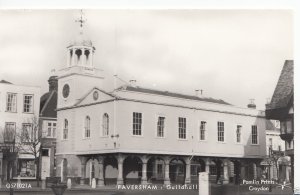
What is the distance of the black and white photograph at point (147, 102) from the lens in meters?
15.8

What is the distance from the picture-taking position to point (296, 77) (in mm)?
15422

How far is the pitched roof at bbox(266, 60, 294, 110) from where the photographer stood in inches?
615

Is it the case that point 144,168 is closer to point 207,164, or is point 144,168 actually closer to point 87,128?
point 207,164

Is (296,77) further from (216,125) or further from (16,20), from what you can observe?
(16,20)

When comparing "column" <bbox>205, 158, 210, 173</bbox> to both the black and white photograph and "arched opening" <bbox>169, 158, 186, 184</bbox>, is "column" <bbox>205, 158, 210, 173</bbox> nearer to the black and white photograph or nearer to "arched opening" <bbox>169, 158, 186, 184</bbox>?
the black and white photograph

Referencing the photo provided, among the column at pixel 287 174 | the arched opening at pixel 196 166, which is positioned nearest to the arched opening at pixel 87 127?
the arched opening at pixel 196 166

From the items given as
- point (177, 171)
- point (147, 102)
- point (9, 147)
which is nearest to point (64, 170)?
point (9, 147)

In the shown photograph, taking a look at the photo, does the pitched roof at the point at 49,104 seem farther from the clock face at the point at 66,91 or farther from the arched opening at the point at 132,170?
the arched opening at the point at 132,170

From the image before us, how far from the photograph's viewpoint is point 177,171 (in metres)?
17.0

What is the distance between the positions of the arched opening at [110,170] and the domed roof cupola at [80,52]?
84.0 inches

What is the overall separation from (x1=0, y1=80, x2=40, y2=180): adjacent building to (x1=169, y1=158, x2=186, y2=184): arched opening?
3063mm

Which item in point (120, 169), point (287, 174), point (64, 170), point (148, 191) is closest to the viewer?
point (287, 174)

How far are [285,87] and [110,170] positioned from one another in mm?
4292

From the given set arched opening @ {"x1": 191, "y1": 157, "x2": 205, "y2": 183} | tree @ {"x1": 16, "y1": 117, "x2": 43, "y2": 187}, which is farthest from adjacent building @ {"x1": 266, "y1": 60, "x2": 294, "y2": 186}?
tree @ {"x1": 16, "y1": 117, "x2": 43, "y2": 187}
